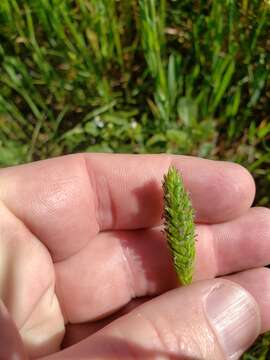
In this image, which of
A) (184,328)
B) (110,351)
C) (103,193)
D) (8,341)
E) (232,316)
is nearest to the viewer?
(8,341)

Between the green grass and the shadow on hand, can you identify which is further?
the green grass

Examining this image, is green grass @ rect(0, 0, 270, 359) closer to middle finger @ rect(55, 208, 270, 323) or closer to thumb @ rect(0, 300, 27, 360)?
middle finger @ rect(55, 208, 270, 323)

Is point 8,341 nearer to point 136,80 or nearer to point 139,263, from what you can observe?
point 139,263

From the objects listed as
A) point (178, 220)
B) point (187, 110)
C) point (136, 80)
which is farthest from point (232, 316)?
point (136, 80)

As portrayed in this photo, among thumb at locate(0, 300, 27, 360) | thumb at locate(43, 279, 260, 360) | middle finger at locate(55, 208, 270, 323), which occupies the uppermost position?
thumb at locate(0, 300, 27, 360)

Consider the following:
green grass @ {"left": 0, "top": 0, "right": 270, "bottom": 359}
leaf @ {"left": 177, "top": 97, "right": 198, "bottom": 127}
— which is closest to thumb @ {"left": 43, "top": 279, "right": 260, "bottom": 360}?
green grass @ {"left": 0, "top": 0, "right": 270, "bottom": 359}

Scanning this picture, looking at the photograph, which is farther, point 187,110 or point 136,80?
point 136,80

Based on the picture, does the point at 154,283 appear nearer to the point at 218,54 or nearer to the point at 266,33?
the point at 218,54
